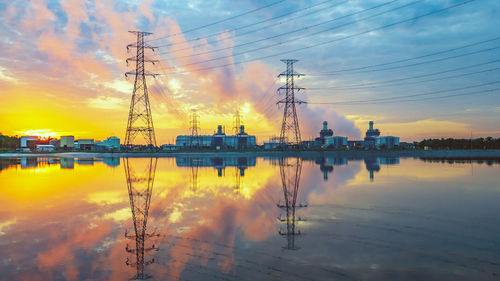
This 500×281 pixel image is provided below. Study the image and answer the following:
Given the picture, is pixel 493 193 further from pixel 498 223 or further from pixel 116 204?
pixel 116 204

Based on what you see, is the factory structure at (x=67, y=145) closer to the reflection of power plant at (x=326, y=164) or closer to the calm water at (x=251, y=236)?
the reflection of power plant at (x=326, y=164)

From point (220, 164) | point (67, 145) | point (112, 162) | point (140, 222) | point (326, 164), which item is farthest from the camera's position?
point (67, 145)

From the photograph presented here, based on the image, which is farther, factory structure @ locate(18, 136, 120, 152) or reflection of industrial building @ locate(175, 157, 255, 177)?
factory structure @ locate(18, 136, 120, 152)

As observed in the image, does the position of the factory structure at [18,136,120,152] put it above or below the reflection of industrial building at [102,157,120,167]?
above

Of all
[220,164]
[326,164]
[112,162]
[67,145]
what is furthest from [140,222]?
[67,145]

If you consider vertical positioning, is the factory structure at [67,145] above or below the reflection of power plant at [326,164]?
above

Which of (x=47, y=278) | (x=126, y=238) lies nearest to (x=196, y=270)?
(x=47, y=278)

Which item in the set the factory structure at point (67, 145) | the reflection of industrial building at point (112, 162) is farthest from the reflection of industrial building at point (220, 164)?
the factory structure at point (67, 145)

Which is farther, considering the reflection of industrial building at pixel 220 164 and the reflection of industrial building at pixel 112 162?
the reflection of industrial building at pixel 112 162


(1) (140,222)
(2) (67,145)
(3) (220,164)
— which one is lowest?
(1) (140,222)

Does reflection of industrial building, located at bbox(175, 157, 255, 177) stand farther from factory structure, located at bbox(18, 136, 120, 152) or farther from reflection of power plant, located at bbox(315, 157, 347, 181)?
factory structure, located at bbox(18, 136, 120, 152)

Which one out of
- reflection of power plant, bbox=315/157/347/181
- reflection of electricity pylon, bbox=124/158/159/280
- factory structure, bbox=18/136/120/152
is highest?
factory structure, bbox=18/136/120/152

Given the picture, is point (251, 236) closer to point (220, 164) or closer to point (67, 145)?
point (220, 164)

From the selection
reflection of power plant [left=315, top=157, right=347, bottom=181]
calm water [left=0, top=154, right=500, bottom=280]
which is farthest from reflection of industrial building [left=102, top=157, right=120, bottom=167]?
calm water [left=0, top=154, right=500, bottom=280]
